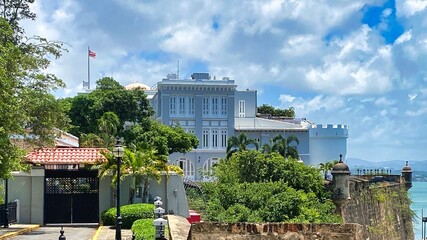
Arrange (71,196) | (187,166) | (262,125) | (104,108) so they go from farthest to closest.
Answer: (262,125)
(187,166)
(104,108)
(71,196)

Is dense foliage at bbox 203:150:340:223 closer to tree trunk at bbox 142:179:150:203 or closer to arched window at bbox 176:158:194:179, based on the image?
tree trunk at bbox 142:179:150:203

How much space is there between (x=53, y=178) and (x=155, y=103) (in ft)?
153

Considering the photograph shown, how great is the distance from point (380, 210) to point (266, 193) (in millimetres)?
16124

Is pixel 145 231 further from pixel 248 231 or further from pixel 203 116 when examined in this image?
pixel 203 116

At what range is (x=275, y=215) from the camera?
26609 millimetres

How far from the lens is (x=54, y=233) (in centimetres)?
2398

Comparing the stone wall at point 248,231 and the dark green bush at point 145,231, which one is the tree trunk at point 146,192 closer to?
the dark green bush at point 145,231

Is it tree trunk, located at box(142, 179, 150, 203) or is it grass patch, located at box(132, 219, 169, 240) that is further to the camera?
tree trunk, located at box(142, 179, 150, 203)

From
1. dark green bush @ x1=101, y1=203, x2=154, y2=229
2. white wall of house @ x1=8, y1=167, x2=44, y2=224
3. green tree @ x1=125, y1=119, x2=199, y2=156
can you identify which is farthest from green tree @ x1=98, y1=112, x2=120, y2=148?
dark green bush @ x1=101, y1=203, x2=154, y2=229

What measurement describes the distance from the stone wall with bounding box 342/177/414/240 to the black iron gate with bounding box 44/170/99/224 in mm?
12731

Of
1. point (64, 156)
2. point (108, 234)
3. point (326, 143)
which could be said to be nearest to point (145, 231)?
point (108, 234)

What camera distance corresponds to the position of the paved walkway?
72.6 feet

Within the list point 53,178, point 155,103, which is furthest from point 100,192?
point 155,103

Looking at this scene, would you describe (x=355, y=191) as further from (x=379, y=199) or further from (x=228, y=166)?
(x=228, y=166)
